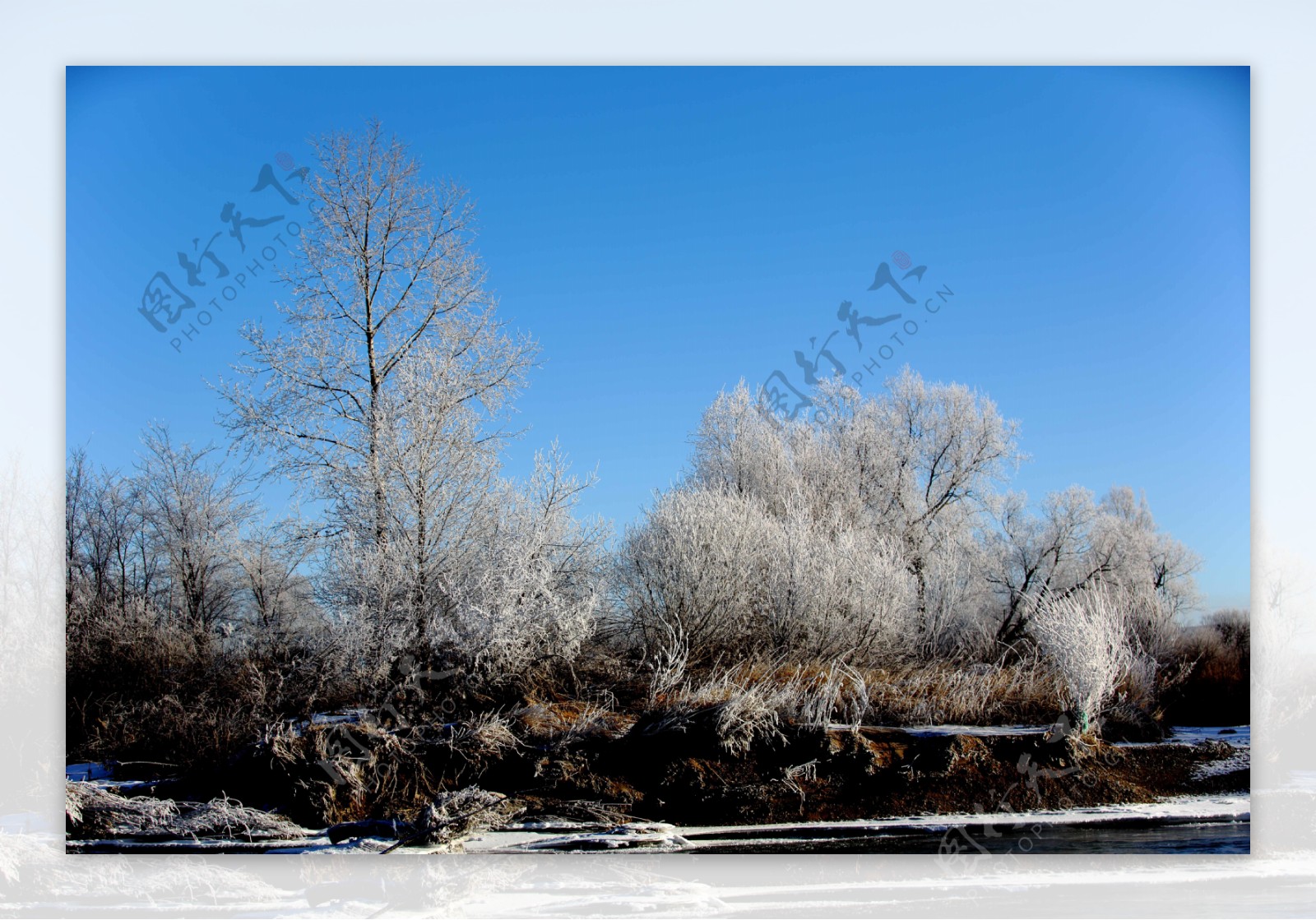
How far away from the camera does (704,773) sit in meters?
6.63

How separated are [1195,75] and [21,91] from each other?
7.40m

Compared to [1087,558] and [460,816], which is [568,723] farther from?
[1087,558]

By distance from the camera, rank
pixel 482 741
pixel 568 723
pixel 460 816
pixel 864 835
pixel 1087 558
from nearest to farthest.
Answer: pixel 864 835, pixel 460 816, pixel 482 741, pixel 568 723, pixel 1087 558

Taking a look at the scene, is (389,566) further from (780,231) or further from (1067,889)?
(1067,889)

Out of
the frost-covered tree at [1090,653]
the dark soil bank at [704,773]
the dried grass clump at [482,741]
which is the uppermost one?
the frost-covered tree at [1090,653]

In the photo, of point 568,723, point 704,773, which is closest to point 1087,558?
point 704,773

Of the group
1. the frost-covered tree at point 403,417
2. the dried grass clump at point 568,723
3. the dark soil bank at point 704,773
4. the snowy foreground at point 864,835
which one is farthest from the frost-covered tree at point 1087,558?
the frost-covered tree at point 403,417

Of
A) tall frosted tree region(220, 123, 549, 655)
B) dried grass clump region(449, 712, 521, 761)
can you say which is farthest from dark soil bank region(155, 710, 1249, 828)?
tall frosted tree region(220, 123, 549, 655)

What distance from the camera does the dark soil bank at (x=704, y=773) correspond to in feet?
21.2

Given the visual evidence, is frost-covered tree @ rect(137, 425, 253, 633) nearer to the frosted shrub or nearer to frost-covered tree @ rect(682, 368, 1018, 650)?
frost-covered tree @ rect(682, 368, 1018, 650)

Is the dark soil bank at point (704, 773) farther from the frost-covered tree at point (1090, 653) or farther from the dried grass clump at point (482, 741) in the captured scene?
the frost-covered tree at point (1090, 653)

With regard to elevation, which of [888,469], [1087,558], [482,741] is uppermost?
[888,469]

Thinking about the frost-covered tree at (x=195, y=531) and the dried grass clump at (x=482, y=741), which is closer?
the dried grass clump at (x=482, y=741)

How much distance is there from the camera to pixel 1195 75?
6449 mm
